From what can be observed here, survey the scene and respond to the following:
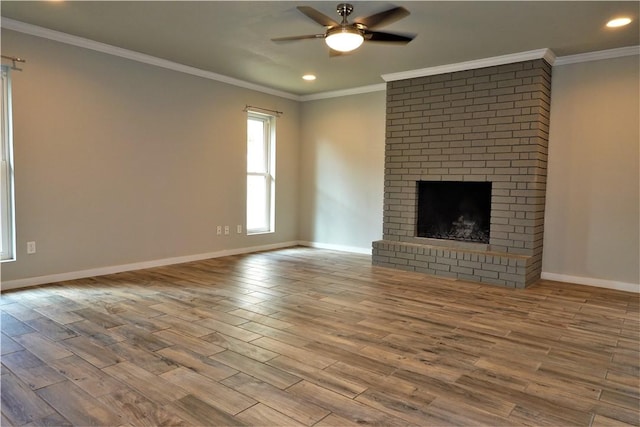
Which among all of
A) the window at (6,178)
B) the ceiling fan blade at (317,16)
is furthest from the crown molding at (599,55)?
the window at (6,178)

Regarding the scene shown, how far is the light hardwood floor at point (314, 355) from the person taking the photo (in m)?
1.92

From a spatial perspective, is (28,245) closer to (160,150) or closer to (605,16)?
(160,150)

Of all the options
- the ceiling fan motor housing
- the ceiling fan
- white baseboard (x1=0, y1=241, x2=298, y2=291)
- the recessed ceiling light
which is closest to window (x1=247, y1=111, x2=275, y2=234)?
white baseboard (x1=0, y1=241, x2=298, y2=291)

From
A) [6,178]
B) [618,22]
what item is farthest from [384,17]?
[6,178]

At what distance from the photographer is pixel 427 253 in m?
4.94

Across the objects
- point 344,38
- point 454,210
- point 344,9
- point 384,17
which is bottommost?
point 454,210

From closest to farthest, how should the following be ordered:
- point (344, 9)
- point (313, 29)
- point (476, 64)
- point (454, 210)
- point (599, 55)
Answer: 1. point (344, 9)
2. point (313, 29)
3. point (599, 55)
4. point (476, 64)
5. point (454, 210)

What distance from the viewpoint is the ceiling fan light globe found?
3.06m

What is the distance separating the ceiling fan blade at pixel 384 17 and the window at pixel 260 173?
345 cm

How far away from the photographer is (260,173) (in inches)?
257

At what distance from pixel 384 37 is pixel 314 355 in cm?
248

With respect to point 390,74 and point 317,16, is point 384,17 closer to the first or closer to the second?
point 317,16

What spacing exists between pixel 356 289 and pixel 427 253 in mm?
1245

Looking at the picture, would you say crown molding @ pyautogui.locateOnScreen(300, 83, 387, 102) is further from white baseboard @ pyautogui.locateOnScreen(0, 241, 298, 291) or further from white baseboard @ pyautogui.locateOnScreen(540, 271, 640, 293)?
white baseboard @ pyautogui.locateOnScreen(540, 271, 640, 293)
